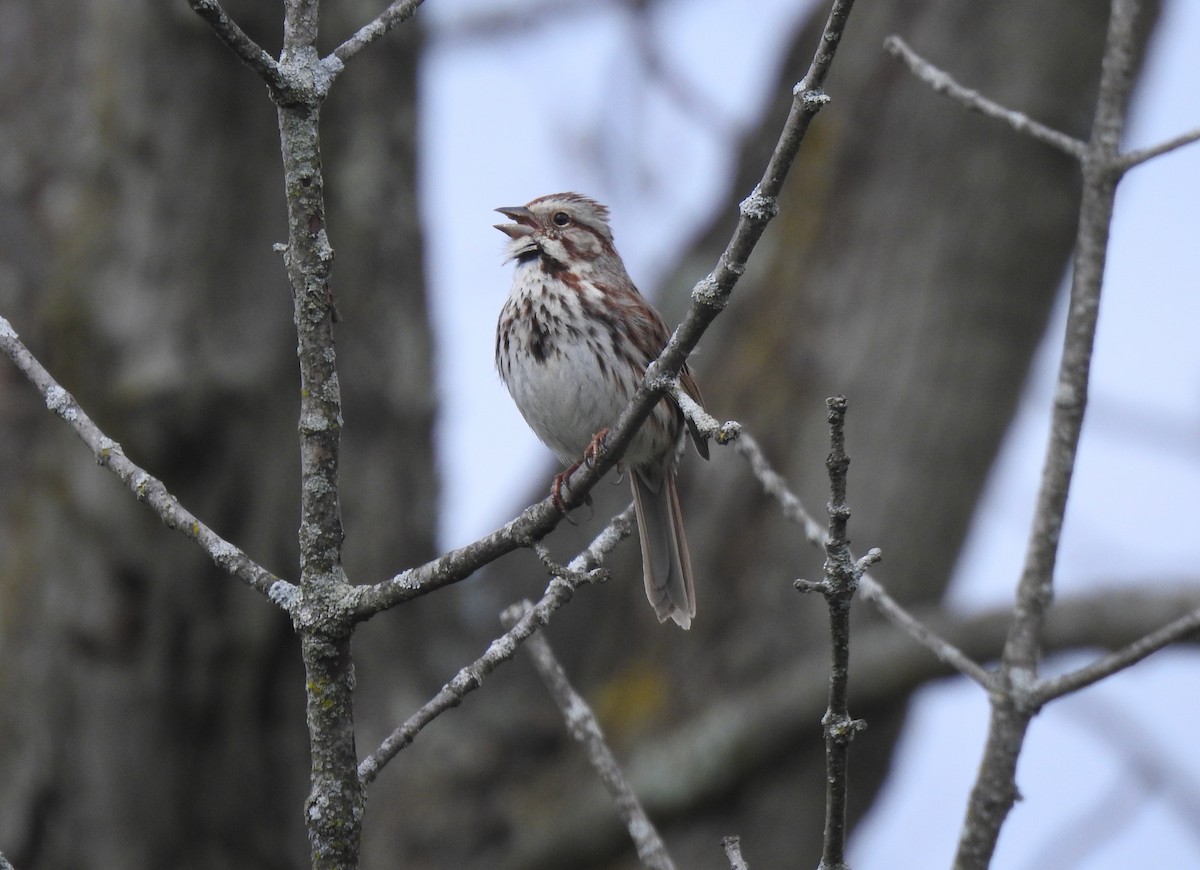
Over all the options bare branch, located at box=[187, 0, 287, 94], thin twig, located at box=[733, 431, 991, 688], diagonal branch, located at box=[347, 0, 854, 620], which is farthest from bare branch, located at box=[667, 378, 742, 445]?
bare branch, located at box=[187, 0, 287, 94]

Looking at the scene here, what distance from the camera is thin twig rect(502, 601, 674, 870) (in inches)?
100.0

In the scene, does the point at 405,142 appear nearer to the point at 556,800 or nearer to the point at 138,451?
the point at 138,451

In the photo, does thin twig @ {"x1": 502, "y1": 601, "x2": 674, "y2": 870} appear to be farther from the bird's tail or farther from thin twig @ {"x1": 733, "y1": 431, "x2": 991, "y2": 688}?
the bird's tail

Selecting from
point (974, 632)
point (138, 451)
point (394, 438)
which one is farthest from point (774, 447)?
point (138, 451)

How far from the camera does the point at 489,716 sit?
20.7 ft

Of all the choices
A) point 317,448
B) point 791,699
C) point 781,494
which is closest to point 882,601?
point 781,494

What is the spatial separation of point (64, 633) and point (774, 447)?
9.23 feet

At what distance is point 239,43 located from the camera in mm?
2146

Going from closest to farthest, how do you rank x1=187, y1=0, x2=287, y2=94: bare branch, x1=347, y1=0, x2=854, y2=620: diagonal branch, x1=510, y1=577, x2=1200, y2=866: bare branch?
x1=347, y1=0, x2=854, y2=620: diagonal branch → x1=187, y1=0, x2=287, y2=94: bare branch → x1=510, y1=577, x2=1200, y2=866: bare branch

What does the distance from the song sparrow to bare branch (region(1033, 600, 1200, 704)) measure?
1606mm

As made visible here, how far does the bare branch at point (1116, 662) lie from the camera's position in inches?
95.3

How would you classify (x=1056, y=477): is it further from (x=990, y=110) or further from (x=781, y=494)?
(x=990, y=110)

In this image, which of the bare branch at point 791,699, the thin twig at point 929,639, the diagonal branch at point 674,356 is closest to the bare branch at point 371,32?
the diagonal branch at point 674,356

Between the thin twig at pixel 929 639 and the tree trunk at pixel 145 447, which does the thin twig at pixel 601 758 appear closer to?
the thin twig at pixel 929 639
